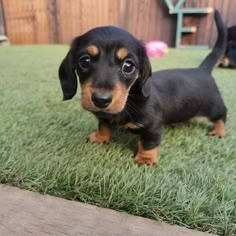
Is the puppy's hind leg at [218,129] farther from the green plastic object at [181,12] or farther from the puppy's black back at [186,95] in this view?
the green plastic object at [181,12]

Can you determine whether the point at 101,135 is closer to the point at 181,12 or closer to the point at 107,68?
the point at 107,68

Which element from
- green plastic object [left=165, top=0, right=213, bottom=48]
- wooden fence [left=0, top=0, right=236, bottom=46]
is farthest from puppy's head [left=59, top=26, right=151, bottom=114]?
wooden fence [left=0, top=0, right=236, bottom=46]

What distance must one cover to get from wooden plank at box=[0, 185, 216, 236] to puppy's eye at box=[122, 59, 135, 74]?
0.46 meters

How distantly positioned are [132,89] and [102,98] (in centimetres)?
29

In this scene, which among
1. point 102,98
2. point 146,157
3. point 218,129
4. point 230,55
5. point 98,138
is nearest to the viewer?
point 102,98

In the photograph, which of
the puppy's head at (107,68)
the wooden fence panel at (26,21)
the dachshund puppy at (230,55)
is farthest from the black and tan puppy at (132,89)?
the wooden fence panel at (26,21)

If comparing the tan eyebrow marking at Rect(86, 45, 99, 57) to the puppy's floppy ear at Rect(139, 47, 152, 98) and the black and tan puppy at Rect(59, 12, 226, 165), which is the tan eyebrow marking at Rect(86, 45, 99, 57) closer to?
the black and tan puppy at Rect(59, 12, 226, 165)

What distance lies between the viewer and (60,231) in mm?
751

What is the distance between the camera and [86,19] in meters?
5.10

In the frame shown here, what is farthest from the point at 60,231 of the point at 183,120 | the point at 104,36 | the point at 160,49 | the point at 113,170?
the point at 160,49

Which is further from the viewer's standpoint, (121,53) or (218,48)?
(218,48)

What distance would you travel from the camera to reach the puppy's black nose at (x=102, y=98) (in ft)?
3.00

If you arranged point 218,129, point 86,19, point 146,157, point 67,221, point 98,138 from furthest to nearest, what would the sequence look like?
point 86,19, point 218,129, point 98,138, point 146,157, point 67,221

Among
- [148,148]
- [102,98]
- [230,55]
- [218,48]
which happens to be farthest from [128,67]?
[230,55]
